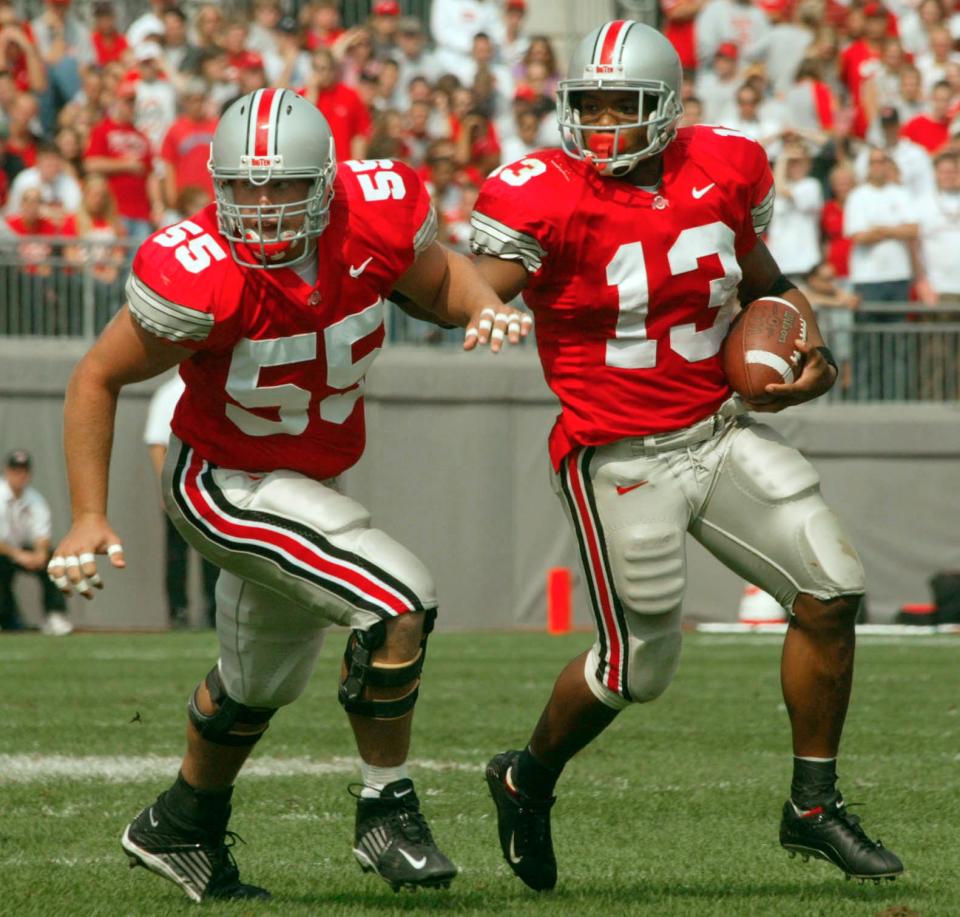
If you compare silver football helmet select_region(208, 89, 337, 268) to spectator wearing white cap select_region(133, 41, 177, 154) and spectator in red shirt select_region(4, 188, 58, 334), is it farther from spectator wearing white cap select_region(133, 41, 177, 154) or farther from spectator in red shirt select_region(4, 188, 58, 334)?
spectator wearing white cap select_region(133, 41, 177, 154)

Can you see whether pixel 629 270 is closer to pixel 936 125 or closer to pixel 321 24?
pixel 936 125

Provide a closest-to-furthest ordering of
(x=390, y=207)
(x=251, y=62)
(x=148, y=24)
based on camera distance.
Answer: (x=390, y=207) < (x=251, y=62) < (x=148, y=24)

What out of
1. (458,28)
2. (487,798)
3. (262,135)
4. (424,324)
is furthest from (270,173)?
(458,28)

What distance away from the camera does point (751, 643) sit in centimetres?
1064

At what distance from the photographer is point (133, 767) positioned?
19.8 feet

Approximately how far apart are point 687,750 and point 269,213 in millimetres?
3149

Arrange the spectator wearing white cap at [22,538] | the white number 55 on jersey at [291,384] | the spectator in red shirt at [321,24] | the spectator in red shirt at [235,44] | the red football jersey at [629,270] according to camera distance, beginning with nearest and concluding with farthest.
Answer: the white number 55 on jersey at [291,384]
the red football jersey at [629,270]
the spectator wearing white cap at [22,538]
the spectator in red shirt at [235,44]
the spectator in red shirt at [321,24]

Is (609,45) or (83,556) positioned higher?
(609,45)

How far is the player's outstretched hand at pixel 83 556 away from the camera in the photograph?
12.7 ft

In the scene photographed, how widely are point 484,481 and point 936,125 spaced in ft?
13.5

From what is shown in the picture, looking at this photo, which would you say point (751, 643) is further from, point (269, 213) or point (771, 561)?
point (269, 213)

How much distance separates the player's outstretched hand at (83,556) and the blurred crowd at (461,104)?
7.77m

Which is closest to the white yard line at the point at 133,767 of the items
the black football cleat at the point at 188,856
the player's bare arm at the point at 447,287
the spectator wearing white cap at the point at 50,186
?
the black football cleat at the point at 188,856

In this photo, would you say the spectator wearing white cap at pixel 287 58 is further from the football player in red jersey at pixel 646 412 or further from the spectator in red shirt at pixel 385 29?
the football player in red jersey at pixel 646 412
